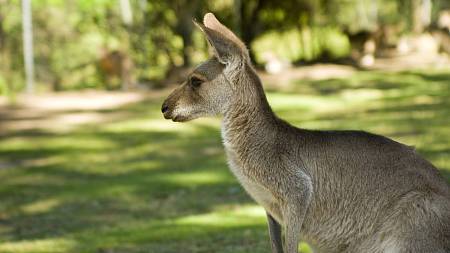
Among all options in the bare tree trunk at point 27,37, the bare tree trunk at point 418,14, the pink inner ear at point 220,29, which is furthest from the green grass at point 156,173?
the bare tree trunk at point 418,14

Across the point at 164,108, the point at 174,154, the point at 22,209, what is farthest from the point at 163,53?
the point at 164,108

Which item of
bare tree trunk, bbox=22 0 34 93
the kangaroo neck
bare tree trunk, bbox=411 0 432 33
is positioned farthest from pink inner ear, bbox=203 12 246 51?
bare tree trunk, bbox=411 0 432 33

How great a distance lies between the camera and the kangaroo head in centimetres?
496

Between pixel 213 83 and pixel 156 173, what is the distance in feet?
26.8

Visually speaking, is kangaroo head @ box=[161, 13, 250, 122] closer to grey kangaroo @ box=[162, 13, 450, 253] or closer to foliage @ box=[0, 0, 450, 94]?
grey kangaroo @ box=[162, 13, 450, 253]

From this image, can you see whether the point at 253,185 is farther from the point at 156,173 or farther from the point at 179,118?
the point at 156,173

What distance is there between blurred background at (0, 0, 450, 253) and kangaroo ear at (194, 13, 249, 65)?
2.73 metres

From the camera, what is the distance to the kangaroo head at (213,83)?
4.96 m

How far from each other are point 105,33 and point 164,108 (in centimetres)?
1799

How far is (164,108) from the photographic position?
5.18 m

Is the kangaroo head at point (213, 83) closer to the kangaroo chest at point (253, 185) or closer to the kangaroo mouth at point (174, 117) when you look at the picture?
the kangaroo mouth at point (174, 117)

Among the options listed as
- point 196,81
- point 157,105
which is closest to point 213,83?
point 196,81

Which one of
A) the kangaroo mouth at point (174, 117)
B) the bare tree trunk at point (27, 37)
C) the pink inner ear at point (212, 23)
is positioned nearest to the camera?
the pink inner ear at point (212, 23)

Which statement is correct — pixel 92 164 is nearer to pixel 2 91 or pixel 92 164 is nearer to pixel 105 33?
pixel 2 91
